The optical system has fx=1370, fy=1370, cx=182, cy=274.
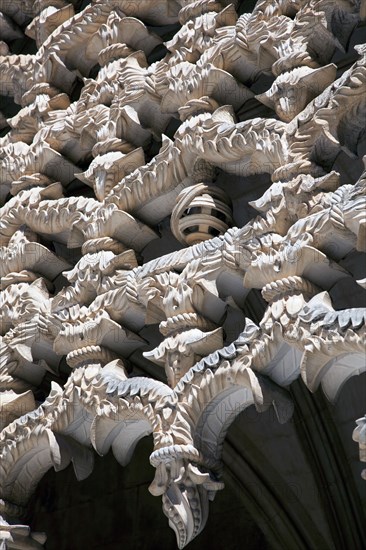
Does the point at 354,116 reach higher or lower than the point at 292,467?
higher

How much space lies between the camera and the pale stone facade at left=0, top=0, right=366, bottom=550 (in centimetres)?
356

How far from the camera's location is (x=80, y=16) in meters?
5.17

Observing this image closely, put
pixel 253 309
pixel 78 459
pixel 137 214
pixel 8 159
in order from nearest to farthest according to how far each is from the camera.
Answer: pixel 78 459 < pixel 137 214 < pixel 8 159 < pixel 253 309

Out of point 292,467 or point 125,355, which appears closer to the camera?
point 125,355

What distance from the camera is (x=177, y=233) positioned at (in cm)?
414

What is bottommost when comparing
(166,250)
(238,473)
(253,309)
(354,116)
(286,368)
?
(238,473)

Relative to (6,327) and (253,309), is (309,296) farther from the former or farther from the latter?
(253,309)

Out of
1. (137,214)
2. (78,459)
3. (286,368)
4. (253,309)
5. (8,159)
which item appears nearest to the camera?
(286,368)

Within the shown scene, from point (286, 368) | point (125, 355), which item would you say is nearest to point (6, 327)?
point (125, 355)

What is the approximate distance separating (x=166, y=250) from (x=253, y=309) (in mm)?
453

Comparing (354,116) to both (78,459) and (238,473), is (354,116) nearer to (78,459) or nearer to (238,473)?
(78,459)

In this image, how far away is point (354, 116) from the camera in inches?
147

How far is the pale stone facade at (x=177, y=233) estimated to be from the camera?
356 cm

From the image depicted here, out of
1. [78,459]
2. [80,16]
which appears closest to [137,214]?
[78,459]
